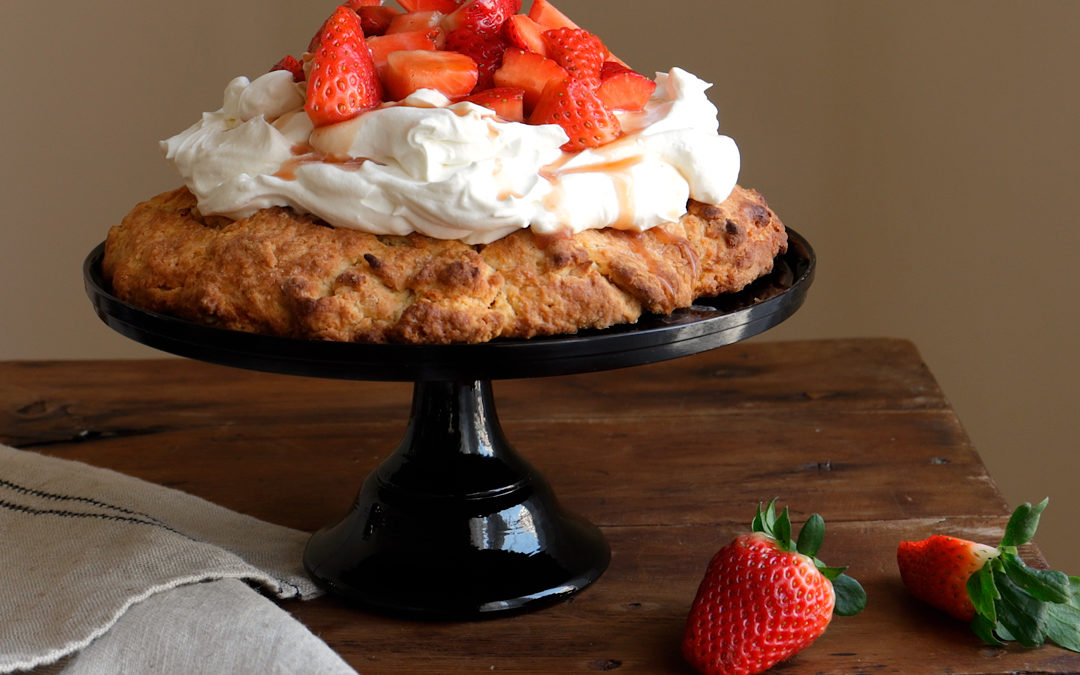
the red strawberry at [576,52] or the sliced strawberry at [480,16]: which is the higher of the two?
the sliced strawberry at [480,16]

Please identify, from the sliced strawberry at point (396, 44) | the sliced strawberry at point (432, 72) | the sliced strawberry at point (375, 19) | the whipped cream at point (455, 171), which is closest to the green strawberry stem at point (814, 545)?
the whipped cream at point (455, 171)

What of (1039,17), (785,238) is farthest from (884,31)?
(785,238)

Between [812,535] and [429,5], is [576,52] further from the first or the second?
[812,535]

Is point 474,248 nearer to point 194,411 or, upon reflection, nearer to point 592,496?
point 592,496

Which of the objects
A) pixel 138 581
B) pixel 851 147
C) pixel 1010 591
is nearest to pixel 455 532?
pixel 138 581

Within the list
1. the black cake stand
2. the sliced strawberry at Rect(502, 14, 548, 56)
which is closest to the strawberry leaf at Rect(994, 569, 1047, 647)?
the black cake stand

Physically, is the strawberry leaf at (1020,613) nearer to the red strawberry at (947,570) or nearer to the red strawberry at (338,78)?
the red strawberry at (947,570)
